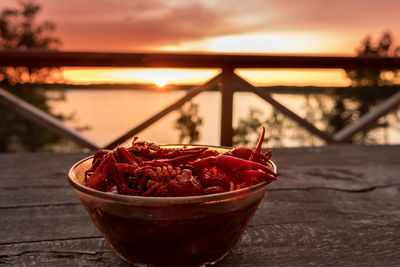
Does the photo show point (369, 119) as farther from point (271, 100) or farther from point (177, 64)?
point (177, 64)

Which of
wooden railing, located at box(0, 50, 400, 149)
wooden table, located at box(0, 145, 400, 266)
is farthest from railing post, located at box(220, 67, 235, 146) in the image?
wooden table, located at box(0, 145, 400, 266)

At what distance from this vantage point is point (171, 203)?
58 centimetres

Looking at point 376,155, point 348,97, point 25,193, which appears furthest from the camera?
point 348,97

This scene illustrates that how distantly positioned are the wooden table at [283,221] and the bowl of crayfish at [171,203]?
20cm

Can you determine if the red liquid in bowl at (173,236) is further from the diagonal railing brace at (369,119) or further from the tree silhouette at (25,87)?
the tree silhouette at (25,87)

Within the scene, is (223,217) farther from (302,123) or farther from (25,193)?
(302,123)

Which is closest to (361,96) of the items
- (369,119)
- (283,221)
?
(369,119)

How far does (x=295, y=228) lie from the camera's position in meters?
1.08

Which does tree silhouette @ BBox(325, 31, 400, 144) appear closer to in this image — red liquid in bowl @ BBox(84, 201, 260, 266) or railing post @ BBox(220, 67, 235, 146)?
railing post @ BBox(220, 67, 235, 146)

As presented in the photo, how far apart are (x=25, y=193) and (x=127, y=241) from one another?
0.93m

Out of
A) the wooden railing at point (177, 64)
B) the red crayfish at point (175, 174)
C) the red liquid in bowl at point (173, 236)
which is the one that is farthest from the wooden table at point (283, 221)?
the wooden railing at point (177, 64)

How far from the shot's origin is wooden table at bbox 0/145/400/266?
90cm

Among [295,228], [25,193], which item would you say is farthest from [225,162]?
[25,193]

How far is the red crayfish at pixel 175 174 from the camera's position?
2.12 feet
